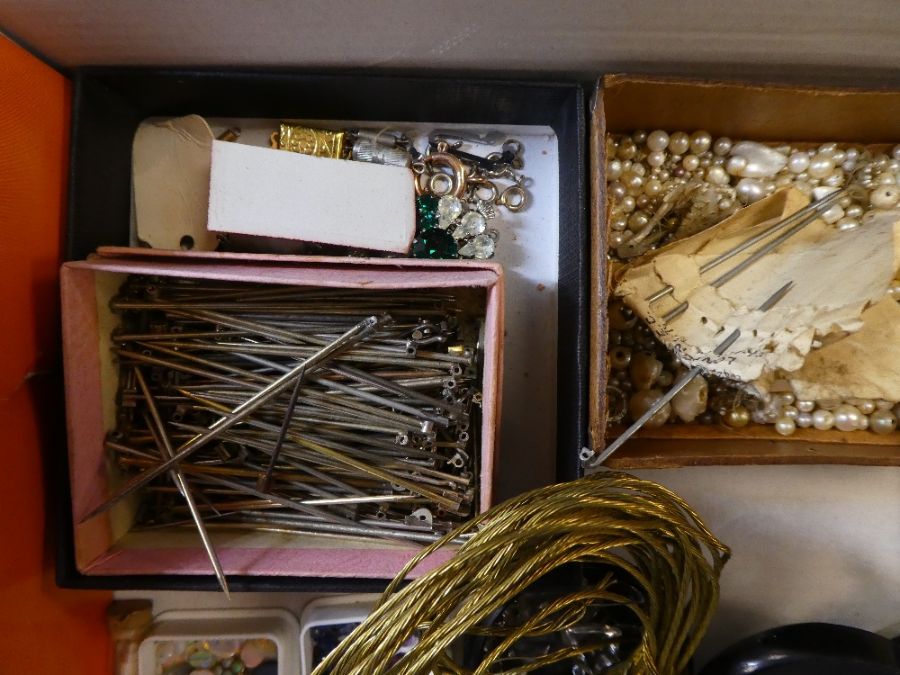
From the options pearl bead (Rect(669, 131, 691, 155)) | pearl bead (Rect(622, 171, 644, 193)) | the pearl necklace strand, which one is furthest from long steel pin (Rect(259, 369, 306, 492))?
pearl bead (Rect(669, 131, 691, 155))

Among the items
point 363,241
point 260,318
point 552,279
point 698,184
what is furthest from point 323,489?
point 698,184

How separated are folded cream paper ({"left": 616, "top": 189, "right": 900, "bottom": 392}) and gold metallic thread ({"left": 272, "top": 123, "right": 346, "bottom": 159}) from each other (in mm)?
562

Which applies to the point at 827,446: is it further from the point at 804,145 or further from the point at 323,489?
the point at 323,489

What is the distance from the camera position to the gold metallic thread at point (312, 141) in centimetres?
108

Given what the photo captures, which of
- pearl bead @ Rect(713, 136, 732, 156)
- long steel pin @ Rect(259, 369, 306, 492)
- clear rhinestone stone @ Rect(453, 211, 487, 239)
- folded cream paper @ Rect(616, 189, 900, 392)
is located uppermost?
pearl bead @ Rect(713, 136, 732, 156)

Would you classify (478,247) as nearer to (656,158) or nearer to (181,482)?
(656,158)

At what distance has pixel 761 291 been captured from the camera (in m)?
0.97

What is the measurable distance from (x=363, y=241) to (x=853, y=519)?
1056 mm

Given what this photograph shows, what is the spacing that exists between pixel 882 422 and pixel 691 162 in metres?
0.56

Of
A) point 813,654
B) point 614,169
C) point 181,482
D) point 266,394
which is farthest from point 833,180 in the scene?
point 181,482

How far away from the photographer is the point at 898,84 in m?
1.04

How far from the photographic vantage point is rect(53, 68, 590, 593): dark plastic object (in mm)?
938

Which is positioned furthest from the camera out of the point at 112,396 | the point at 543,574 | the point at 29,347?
the point at 112,396

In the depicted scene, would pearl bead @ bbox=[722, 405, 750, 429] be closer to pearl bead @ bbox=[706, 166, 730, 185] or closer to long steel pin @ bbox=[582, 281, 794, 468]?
long steel pin @ bbox=[582, 281, 794, 468]
